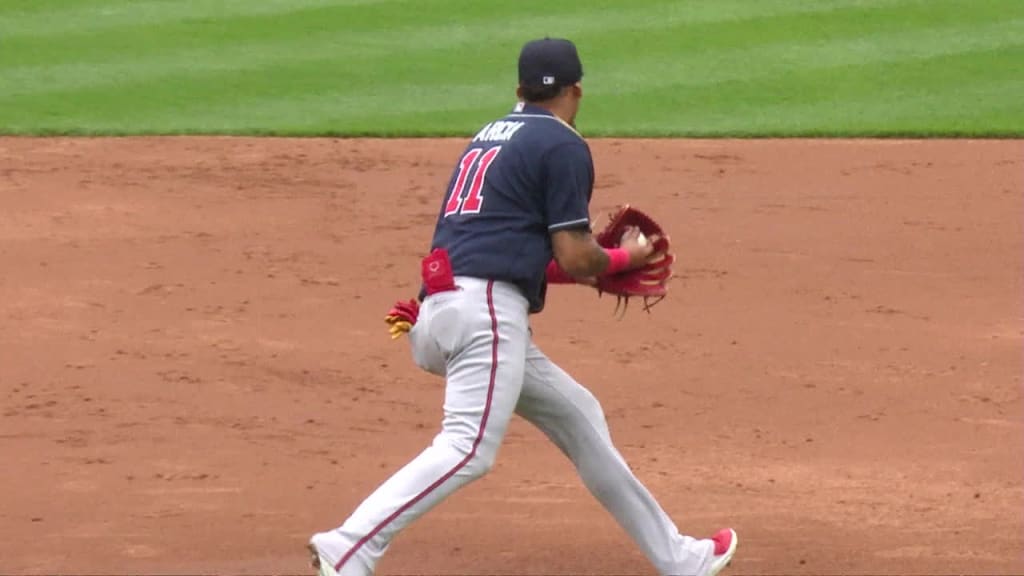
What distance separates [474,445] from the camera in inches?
197

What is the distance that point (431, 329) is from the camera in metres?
5.11

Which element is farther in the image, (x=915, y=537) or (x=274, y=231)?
(x=274, y=231)

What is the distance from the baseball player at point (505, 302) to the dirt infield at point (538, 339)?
0.70 m

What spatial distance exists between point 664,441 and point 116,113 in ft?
24.6

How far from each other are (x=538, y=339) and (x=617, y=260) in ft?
10.8

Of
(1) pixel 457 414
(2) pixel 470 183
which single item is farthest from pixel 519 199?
(1) pixel 457 414

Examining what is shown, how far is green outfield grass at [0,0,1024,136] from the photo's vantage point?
42.7 feet

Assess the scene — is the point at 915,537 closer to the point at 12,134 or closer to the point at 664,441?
the point at 664,441

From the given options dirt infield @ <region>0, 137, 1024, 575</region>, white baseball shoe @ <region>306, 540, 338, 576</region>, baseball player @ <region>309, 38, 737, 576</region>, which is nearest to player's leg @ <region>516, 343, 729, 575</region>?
baseball player @ <region>309, 38, 737, 576</region>

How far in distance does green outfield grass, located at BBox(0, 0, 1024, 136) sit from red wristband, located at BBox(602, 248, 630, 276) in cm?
757

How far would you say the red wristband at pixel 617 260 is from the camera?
5078 millimetres

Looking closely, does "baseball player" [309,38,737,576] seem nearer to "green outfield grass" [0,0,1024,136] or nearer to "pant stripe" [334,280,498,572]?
"pant stripe" [334,280,498,572]

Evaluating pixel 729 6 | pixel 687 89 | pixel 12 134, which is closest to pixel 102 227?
pixel 12 134

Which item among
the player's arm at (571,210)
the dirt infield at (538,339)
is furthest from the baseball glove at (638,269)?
the dirt infield at (538,339)
